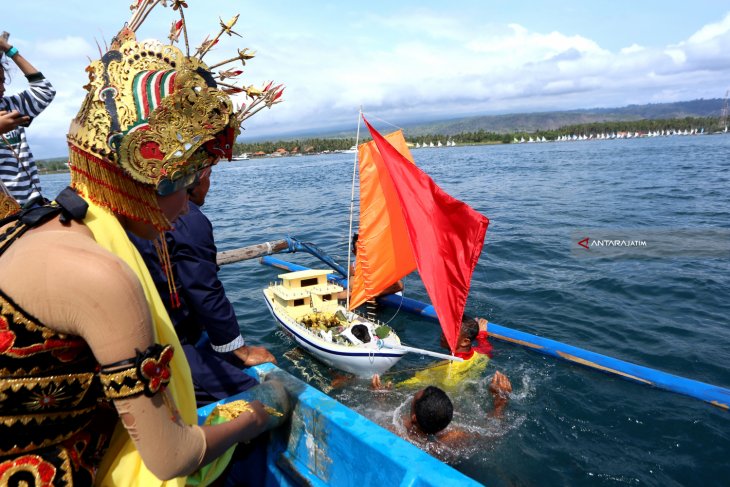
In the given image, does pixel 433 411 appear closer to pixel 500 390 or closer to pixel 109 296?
pixel 500 390

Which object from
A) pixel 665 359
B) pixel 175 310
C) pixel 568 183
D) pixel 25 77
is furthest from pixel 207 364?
pixel 568 183

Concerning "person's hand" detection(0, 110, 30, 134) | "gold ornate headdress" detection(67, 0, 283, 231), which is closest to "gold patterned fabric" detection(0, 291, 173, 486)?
"gold ornate headdress" detection(67, 0, 283, 231)

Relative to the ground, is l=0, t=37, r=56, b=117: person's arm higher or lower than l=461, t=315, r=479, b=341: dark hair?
higher

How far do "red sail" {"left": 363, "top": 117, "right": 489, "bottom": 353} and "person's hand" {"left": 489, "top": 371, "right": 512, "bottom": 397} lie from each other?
856 millimetres

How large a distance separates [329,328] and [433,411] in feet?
14.2

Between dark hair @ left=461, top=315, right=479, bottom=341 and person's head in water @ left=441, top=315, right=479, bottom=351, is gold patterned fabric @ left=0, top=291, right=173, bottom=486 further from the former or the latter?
dark hair @ left=461, top=315, right=479, bottom=341

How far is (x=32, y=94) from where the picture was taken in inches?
154

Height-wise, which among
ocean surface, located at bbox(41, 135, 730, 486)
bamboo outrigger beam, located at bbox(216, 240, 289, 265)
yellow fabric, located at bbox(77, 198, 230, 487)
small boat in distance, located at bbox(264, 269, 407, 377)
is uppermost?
yellow fabric, located at bbox(77, 198, 230, 487)

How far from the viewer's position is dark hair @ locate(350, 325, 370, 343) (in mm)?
8102

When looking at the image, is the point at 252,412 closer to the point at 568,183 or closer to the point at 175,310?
the point at 175,310

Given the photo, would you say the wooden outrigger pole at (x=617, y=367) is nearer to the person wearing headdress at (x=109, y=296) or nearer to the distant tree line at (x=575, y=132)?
the person wearing headdress at (x=109, y=296)

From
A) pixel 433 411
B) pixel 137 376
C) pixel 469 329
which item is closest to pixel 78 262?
pixel 137 376

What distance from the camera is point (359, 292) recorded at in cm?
996

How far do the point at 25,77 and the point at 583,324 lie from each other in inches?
424
